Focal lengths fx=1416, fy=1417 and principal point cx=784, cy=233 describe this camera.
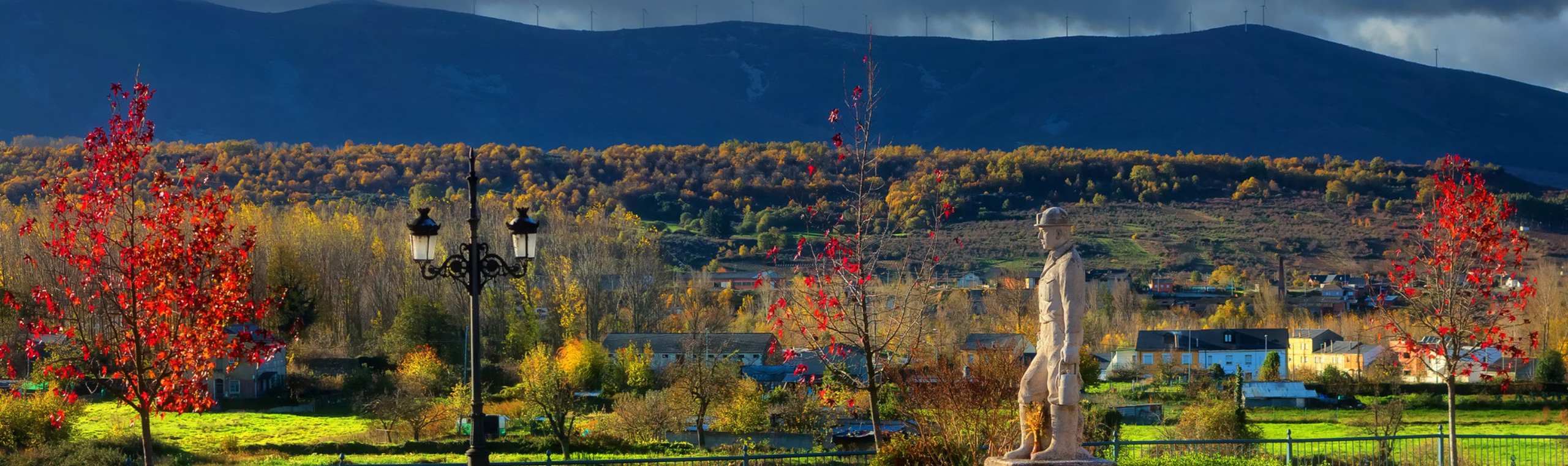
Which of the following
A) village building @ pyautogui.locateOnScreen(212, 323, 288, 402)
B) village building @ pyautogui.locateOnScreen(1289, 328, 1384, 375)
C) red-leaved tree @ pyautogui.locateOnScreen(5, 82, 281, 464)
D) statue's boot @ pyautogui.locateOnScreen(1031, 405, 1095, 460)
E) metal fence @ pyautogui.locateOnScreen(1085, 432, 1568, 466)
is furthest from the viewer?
village building @ pyautogui.locateOnScreen(1289, 328, 1384, 375)

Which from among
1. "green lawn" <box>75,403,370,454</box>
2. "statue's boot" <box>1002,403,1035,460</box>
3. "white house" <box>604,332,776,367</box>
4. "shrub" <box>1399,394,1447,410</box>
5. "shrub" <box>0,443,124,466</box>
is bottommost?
"shrub" <box>1399,394,1447,410</box>

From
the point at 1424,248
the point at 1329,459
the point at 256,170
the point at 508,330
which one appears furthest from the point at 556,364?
the point at 256,170

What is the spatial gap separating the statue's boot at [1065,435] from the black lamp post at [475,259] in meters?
5.55

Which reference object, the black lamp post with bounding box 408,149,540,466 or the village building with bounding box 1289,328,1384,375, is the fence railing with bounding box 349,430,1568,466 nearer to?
the black lamp post with bounding box 408,149,540,466

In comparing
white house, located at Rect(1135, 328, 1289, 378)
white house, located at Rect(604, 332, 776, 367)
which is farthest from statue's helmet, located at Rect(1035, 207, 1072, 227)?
white house, located at Rect(1135, 328, 1289, 378)

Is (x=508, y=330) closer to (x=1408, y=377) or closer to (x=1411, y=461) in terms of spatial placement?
(x=1408, y=377)

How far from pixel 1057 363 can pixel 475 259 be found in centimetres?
611

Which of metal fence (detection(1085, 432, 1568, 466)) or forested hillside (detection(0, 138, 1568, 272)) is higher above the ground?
forested hillside (detection(0, 138, 1568, 272))

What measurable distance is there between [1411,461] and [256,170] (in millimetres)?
104451

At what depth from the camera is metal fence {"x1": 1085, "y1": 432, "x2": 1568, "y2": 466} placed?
21.1 meters

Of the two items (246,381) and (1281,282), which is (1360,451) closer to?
(246,381)

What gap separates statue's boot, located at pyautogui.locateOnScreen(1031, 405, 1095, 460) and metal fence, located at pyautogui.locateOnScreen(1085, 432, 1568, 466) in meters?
4.64

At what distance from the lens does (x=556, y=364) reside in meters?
55.0

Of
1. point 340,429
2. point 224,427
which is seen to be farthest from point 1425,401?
point 224,427
